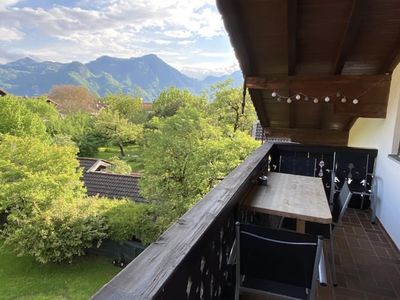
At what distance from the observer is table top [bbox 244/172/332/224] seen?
1.93 metres

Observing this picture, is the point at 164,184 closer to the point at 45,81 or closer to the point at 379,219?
the point at 379,219

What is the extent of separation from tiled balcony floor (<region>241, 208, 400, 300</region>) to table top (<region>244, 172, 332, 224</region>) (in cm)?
60

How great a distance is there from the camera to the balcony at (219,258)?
2.70 feet

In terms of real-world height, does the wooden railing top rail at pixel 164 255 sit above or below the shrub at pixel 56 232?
above

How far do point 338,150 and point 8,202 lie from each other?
31.4 ft

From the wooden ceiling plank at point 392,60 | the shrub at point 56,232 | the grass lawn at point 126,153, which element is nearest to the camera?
the wooden ceiling plank at point 392,60

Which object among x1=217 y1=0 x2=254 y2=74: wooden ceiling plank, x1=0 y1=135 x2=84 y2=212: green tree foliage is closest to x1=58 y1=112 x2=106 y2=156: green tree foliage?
x1=0 y1=135 x2=84 y2=212: green tree foliage

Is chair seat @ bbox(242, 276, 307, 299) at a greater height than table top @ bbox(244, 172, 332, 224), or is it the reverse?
table top @ bbox(244, 172, 332, 224)

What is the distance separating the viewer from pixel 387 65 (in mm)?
3730

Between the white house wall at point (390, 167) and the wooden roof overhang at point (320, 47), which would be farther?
the white house wall at point (390, 167)

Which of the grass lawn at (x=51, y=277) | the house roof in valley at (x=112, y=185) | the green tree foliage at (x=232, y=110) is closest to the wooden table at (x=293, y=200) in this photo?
the grass lawn at (x=51, y=277)

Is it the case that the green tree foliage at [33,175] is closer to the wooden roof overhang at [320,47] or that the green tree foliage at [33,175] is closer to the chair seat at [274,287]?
the wooden roof overhang at [320,47]

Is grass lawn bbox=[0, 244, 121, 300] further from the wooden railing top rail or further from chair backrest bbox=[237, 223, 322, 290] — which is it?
the wooden railing top rail

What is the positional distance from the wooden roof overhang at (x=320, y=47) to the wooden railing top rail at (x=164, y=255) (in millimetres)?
2053
